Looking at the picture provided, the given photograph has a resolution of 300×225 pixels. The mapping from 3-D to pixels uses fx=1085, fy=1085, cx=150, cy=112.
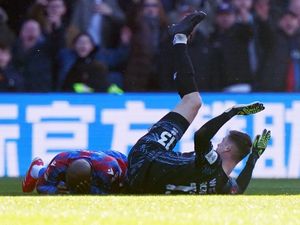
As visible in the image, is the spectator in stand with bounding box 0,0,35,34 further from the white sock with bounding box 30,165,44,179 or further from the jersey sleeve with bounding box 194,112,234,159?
the jersey sleeve with bounding box 194,112,234,159

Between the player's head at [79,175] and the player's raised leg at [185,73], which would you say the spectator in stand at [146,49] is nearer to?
the player's raised leg at [185,73]

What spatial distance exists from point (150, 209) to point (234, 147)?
6.18 ft

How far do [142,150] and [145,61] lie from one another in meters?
4.66

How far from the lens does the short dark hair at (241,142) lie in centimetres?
947

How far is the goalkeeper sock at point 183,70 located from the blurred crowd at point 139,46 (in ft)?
11.2

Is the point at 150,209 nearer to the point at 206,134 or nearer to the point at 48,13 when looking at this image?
the point at 206,134

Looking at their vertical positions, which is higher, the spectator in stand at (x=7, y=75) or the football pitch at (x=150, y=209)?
the football pitch at (x=150, y=209)

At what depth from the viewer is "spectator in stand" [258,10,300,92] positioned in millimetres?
14039

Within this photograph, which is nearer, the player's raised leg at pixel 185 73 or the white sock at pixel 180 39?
the player's raised leg at pixel 185 73

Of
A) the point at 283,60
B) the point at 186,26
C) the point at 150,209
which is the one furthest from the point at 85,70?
the point at 150,209

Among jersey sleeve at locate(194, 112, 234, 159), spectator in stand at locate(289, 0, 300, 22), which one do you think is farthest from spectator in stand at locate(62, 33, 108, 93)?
jersey sleeve at locate(194, 112, 234, 159)

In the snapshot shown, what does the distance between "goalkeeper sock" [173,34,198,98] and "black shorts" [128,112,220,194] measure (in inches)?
15.9

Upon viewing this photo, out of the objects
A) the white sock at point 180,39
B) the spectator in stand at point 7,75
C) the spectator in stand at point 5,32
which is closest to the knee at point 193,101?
the white sock at point 180,39

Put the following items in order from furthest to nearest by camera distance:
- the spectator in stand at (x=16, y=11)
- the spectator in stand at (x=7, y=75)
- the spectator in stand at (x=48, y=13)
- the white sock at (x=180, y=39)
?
the spectator in stand at (x=16, y=11), the spectator in stand at (x=48, y=13), the spectator in stand at (x=7, y=75), the white sock at (x=180, y=39)
